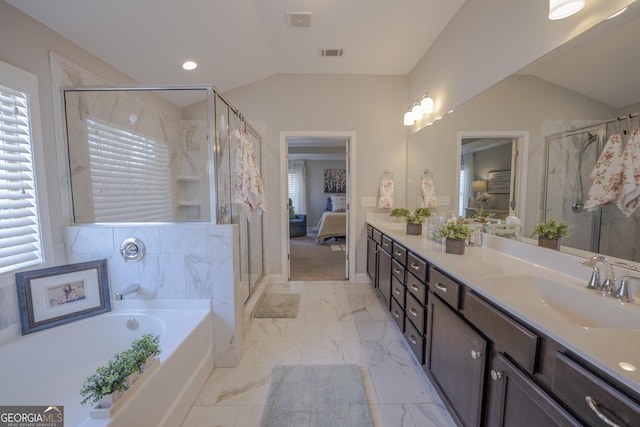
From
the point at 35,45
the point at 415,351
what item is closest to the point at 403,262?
the point at 415,351

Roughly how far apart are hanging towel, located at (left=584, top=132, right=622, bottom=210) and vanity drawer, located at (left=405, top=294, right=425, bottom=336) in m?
1.07

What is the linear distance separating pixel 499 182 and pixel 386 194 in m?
1.66

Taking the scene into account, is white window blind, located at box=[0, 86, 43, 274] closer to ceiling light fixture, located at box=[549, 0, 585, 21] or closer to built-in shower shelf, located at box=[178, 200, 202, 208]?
built-in shower shelf, located at box=[178, 200, 202, 208]

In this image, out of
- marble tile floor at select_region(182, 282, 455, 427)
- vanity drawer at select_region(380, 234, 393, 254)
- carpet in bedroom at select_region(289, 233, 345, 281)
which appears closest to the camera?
marble tile floor at select_region(182, 282, 455, 427)

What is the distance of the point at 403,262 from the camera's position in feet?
6.92

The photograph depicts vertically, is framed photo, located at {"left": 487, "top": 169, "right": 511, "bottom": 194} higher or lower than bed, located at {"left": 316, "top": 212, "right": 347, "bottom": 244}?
higher

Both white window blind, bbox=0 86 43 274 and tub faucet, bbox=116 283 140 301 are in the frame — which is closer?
white window blind, bbox=0 86 43 274

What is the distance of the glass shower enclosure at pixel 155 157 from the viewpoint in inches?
76.4

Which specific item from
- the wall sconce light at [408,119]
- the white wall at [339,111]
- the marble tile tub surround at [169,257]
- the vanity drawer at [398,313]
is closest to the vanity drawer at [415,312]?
the vanity drawer at [398,313]

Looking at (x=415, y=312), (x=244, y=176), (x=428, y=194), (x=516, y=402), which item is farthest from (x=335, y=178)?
(x=516, y=402)

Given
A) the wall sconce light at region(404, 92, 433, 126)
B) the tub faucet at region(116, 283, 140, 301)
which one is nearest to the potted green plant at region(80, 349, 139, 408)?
the tub faucet at region(116, 283, 140, 301)

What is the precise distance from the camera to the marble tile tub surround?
6.11 ft

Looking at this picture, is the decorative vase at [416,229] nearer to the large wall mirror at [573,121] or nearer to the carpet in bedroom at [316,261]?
the large wall mirror at [573,121]

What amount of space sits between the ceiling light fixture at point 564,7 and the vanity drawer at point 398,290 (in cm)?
182
